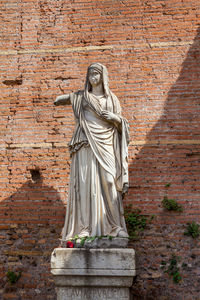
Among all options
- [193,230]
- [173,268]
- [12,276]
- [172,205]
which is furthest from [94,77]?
[12,276]

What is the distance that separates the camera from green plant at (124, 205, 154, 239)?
6664mm

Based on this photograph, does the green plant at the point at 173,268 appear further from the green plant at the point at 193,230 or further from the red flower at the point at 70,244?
the red flower at the point at 70,244

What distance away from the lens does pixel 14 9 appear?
26.2 feet

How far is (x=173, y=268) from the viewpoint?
6414 mm

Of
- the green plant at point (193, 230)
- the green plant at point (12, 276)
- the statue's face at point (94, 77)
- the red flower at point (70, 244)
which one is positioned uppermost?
the statue's face at point (94, 77)

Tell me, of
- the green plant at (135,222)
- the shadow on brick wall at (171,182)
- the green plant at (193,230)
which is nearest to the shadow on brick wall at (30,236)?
the green plant at (135,222)

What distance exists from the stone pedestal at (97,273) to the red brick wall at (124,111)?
5.36 ft

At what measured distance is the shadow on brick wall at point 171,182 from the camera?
20.9 feet

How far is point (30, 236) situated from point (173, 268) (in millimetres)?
2411

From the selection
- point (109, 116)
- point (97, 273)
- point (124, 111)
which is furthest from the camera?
point (124, 111)

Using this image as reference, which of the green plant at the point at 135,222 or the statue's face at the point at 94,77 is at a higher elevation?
the statue's face at the point at 94,77

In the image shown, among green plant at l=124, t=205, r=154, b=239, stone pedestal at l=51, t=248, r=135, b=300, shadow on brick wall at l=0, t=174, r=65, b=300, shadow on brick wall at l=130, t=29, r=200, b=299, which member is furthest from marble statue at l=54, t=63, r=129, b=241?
shadow on brick wall at l=0, t=174, r=65, b=300

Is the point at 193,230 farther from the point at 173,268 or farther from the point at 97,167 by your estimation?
the point at 97,167

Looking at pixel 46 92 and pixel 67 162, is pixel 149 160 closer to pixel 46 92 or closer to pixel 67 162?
pixel 67 162
